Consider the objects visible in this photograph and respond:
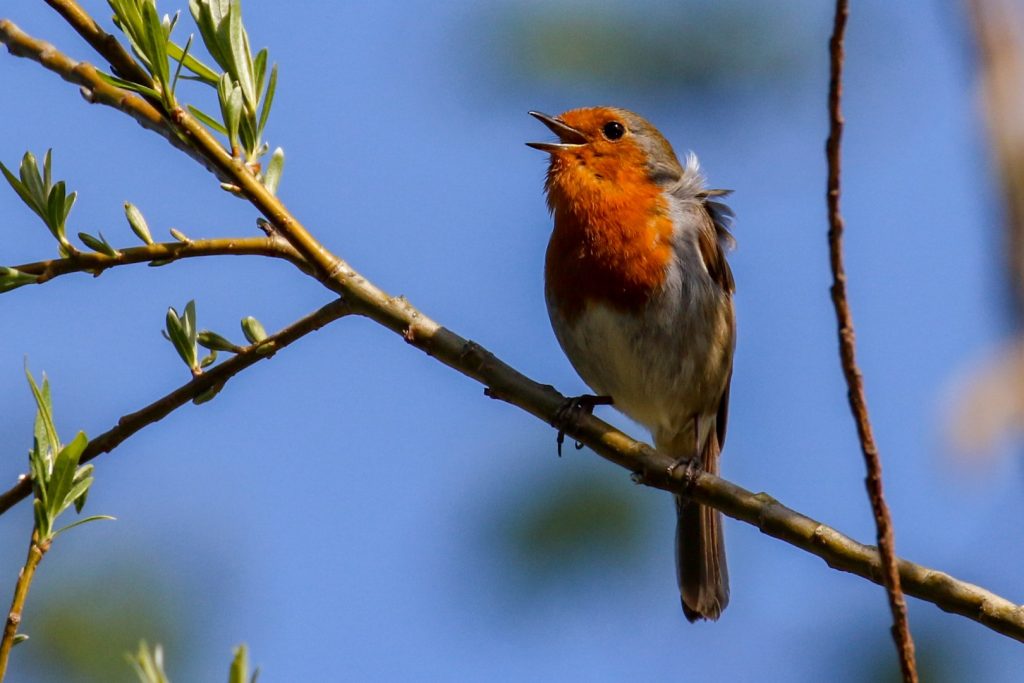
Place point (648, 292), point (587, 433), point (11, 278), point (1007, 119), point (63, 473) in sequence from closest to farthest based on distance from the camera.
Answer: point (1007, 119)
point (63, 473)
point (11, 278)
point (587, 433)
point (648, 292)

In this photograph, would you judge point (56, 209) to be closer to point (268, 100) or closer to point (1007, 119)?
point (268, 100)

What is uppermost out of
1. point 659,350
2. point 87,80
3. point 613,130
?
point 613,130

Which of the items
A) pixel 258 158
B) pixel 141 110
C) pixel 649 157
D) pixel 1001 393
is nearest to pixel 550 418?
pixel 258 158

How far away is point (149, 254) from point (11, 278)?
0.26 meters

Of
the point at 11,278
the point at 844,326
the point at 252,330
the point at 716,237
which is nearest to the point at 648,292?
the point at 716,237

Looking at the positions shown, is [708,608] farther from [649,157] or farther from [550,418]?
[550,418]

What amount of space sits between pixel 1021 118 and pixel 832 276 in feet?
2.25

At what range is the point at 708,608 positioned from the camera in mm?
5098

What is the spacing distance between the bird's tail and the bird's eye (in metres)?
1.45

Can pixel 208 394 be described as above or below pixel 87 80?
below

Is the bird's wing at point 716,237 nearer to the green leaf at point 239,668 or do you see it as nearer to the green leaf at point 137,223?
the green leaf at point 137,223

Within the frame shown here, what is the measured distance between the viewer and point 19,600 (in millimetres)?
1648

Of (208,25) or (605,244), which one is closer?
(208,25)

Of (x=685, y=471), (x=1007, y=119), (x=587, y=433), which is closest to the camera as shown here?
(x=1007, y=119)
